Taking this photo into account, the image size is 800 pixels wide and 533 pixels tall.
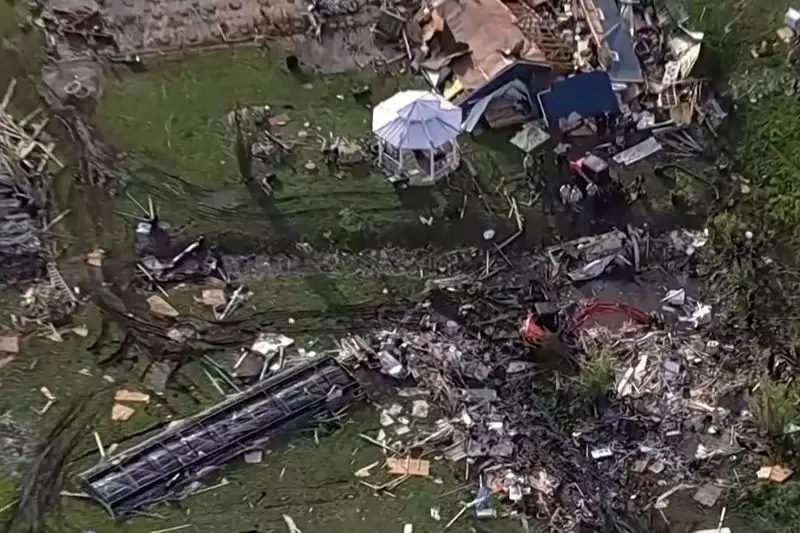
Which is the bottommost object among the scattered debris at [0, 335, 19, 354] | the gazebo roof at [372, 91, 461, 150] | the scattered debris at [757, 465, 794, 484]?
the scattered debris at [757, 465, 794, 484]

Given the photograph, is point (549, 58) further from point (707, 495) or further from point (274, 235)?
point (707, 495)

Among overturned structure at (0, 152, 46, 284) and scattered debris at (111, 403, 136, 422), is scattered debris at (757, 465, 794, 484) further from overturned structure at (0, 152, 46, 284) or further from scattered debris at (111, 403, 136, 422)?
overturned structure at (0, 152, 46, 284)

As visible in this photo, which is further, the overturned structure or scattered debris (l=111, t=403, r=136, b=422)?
the overturned structure

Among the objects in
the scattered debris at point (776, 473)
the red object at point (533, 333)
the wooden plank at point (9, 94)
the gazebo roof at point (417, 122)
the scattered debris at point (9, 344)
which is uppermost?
the wooden plank at point (9, 94)

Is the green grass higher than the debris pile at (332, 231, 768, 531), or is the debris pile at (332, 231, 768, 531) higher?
the green grass

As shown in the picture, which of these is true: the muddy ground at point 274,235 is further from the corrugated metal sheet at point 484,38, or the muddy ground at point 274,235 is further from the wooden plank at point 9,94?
the corrugated metal sheet at point 484,38

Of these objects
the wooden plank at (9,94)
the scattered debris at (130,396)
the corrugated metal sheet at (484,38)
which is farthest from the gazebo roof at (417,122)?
the wooden plank at (9,94)

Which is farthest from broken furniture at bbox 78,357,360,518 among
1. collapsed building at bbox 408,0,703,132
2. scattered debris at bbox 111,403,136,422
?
collapsed building at bbox 408,0,703,132
